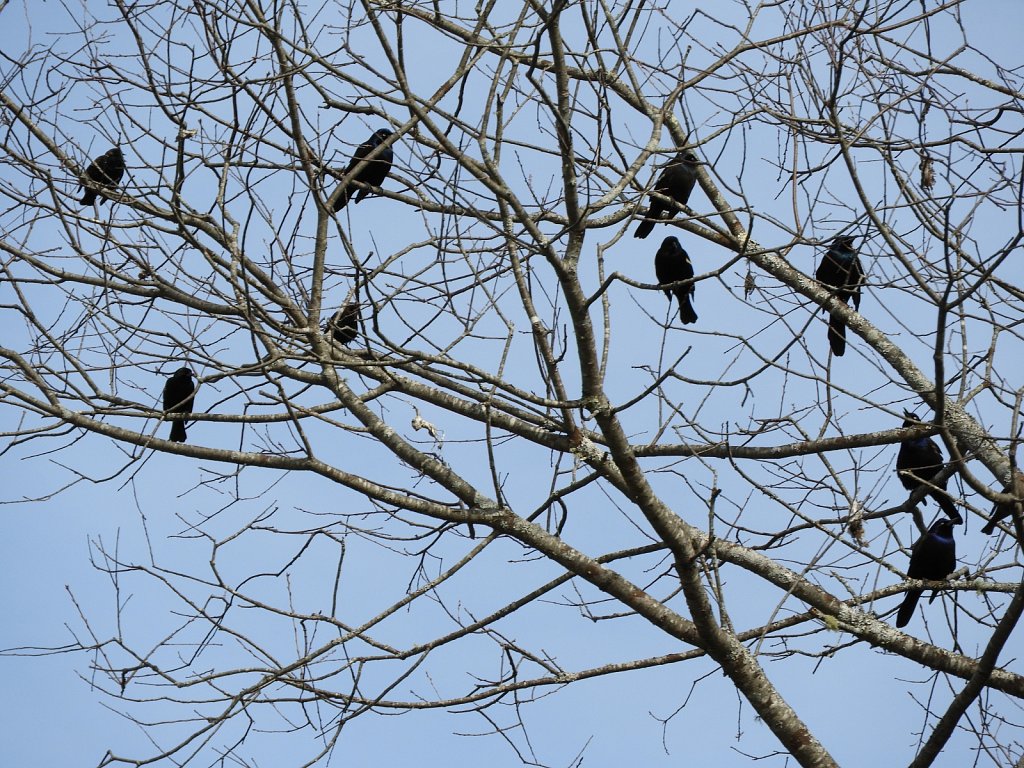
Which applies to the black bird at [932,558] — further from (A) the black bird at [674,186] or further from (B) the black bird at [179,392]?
(B) the black bird at [179,392]

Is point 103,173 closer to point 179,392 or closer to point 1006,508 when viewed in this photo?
point 179,392

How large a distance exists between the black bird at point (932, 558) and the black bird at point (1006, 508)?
0.38 m

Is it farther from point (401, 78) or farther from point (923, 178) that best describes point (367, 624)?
point (923, 178)

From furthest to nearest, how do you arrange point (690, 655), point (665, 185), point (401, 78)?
point (665, 185) → point (690, 655) → point (401, 78)

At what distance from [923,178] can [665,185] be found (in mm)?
1619

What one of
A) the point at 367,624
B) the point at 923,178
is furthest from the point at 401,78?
the point at 923,178

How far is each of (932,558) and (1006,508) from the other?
0.93m

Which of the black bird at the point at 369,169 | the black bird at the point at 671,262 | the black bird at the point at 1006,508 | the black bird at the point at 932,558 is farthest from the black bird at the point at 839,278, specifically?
the black bird at the point at 369,169

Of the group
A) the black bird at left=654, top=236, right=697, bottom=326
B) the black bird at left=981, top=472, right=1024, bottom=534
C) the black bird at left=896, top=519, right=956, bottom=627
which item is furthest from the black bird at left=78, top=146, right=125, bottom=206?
the black bird at left=896, top=519, right=956, bottom=627

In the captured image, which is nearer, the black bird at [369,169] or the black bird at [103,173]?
the black bird at [103,173]

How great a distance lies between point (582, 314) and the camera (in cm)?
363

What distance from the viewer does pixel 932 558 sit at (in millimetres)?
4766

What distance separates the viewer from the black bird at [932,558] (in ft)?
15.6

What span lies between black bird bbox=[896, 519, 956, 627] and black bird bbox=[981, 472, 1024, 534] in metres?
0.38
